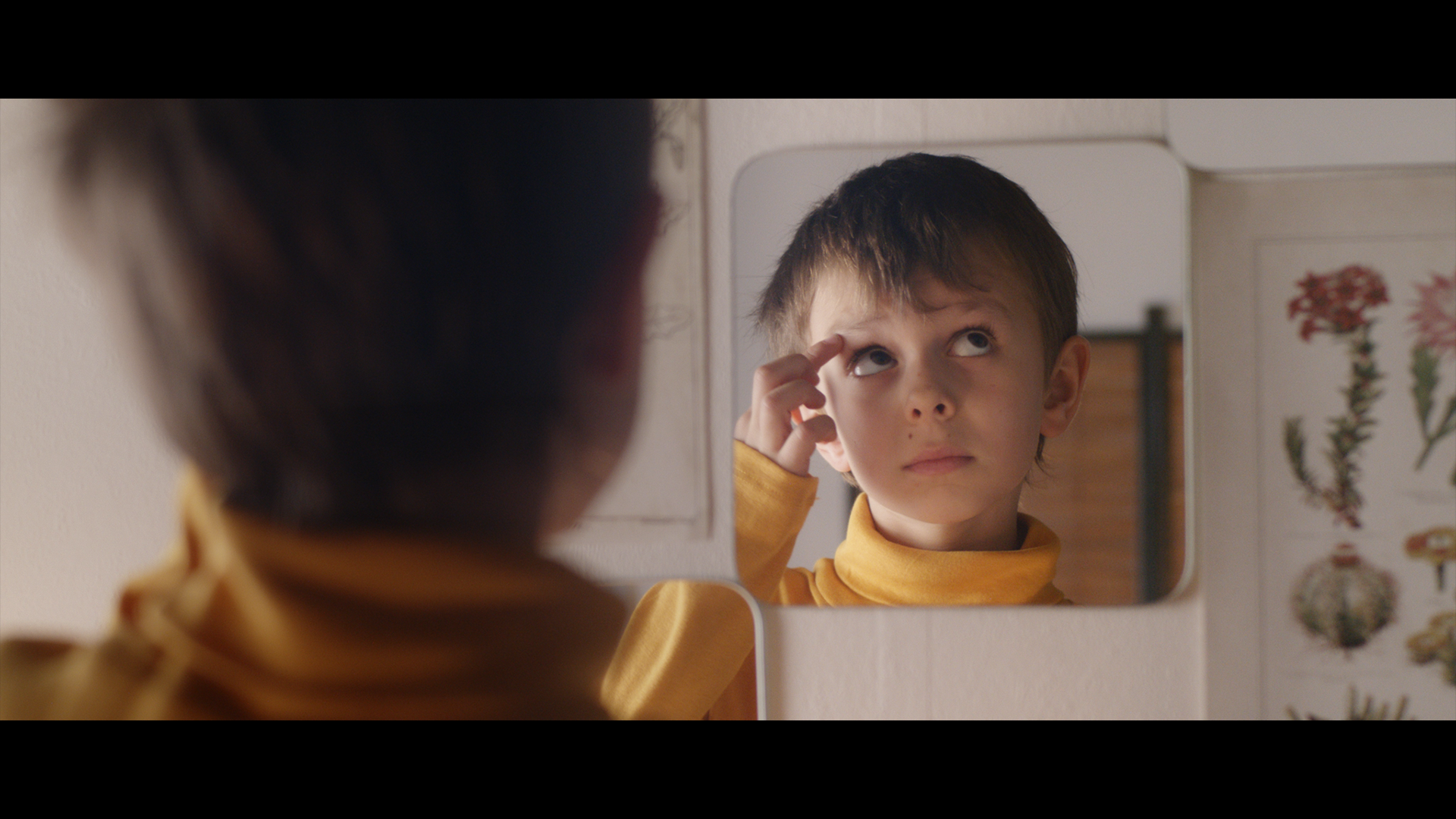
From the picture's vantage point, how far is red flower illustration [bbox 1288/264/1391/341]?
775mm

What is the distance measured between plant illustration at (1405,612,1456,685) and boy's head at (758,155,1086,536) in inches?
14.6

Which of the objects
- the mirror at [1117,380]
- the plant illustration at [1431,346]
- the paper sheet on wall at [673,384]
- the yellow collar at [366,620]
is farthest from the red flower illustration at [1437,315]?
the yellow collar at [366,620]

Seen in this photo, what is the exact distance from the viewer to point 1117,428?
30.4 inches

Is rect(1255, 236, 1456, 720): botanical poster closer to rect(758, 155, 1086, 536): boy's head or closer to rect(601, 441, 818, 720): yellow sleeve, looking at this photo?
rect(758, 155, 1086, 536): boy's head

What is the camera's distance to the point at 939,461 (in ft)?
2.50

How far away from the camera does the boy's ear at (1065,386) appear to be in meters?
0.76

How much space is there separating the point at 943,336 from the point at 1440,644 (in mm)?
520

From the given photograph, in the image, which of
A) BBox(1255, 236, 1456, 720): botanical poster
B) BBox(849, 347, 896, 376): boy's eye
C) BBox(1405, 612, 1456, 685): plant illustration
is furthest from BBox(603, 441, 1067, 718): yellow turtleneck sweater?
BBox(1405, 612, 1456, 685): plant illustration

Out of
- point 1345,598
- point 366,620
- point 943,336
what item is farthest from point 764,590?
point 1345,598

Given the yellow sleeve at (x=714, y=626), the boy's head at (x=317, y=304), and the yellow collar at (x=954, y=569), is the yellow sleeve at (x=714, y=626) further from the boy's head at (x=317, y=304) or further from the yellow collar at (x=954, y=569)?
the boy's head at (x=317, y=304)

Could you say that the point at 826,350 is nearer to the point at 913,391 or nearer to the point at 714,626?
the point at 913,391

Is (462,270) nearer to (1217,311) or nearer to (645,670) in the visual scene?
(645,670)

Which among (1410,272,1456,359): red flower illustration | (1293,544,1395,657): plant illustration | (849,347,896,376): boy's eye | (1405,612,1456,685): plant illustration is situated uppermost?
(1410,272,1456,359): red flower illustration

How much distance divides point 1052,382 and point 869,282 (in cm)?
18
